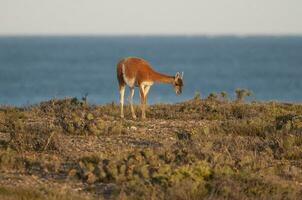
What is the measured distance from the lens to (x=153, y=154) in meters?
14.2

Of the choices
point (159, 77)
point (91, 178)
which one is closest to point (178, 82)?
point (159, 77)

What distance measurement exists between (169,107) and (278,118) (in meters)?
3.80

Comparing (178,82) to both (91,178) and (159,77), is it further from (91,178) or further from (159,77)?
(91,178)

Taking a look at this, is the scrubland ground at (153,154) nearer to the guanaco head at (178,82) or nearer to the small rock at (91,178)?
the small rock at (91,178)

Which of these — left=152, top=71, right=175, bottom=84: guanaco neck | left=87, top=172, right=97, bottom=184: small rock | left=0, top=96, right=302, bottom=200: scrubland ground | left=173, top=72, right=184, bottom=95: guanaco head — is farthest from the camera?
left=173, top=72, right=184, bottom=95: guanaco head

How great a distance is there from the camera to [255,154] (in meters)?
15.1

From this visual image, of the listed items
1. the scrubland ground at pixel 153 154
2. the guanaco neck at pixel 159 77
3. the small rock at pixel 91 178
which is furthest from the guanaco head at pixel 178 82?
the small rock at pixel 91 178

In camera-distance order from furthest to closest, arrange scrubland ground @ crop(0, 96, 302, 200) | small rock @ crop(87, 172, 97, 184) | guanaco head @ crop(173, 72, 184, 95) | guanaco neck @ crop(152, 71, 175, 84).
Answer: guanaco head @ crop(173, 72, 184, 95) → guanaco neck @ crop(152, 71, 175, 84) → small rock @ crop(87, 172, 97, 184) → scrubland ground @ crop(0, 96, 302, 200)

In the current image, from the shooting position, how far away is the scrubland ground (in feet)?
41.3

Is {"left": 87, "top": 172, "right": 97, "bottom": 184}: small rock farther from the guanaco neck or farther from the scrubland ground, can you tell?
the guanaco neck

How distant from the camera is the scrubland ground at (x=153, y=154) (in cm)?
1258

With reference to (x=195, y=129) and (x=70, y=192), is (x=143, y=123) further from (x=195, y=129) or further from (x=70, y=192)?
(x=70, y=192)

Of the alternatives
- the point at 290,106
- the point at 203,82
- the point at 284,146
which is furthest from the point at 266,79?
the point at 284,146

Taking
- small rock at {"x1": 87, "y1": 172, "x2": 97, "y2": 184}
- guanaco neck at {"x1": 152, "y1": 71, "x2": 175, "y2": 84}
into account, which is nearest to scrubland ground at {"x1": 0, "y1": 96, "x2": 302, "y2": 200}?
small rock at {"x1": 87, "y1": 172, "x2": 97, "y2": 184}
